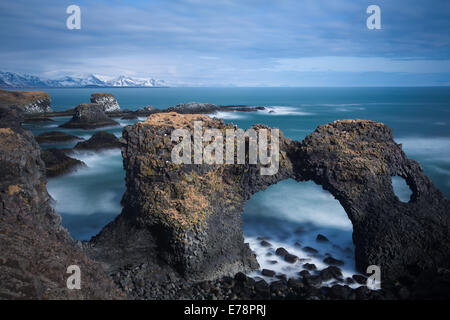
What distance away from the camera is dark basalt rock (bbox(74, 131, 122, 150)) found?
75.3ft

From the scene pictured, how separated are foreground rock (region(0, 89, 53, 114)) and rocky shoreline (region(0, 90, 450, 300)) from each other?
3082 centimetres

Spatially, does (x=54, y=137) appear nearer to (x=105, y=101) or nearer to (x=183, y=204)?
(x=105, y=101)

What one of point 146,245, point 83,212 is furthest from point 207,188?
point 83,212

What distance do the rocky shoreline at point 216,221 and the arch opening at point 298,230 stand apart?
0.25m

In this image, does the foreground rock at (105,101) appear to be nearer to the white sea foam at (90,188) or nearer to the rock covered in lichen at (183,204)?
the white sea foam at (90,188)

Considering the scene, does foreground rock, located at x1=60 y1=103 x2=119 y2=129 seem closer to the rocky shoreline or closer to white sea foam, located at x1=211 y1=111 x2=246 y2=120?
white sea foam, located at x1=211 y1=111 x2=246 y2=120

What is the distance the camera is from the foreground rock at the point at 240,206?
8367 mm

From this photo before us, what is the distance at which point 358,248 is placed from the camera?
9406 mm

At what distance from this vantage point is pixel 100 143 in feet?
77.3

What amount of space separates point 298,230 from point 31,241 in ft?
27.1

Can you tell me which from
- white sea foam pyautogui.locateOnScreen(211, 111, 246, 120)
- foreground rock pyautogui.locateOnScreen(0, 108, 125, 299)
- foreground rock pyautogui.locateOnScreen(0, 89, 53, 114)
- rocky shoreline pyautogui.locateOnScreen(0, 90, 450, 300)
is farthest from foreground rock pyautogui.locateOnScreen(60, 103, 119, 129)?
foreground rock pyautogui.locateOnScreen(0, 108, 125, 299)

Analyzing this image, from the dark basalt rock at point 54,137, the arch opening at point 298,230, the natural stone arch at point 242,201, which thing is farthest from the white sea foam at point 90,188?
the arch opening at point 298,230
